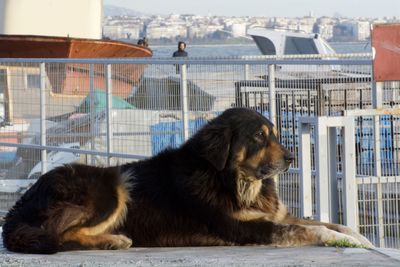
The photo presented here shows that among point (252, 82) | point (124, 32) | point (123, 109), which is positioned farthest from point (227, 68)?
point (124, 32)

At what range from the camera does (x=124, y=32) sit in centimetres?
12506

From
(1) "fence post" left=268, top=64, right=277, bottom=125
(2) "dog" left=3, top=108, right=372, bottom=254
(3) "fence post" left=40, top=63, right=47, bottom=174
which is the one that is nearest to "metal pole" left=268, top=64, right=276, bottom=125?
(1) "fence post" left=268, top=64, right=277, bottom=125

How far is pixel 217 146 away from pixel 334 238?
3.79 ft

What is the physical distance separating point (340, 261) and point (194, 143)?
184cm

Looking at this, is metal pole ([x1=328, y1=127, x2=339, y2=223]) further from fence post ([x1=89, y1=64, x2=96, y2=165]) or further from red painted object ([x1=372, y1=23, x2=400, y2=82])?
fence post ([x1=89, y1=64, x2=96, y2=165])

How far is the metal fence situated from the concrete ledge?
4.00 ft

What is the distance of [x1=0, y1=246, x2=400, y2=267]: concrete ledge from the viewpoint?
6605 mm

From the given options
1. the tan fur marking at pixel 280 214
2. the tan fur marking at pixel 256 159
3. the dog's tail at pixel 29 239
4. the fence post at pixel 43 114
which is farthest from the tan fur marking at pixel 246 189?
the fence post at pixel 43 114

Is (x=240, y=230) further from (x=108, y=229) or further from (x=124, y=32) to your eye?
(x=124, y=32)

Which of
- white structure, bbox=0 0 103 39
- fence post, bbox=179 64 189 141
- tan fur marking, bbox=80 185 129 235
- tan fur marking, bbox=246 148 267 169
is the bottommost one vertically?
tan fur marking, bbox=80 185 129 235

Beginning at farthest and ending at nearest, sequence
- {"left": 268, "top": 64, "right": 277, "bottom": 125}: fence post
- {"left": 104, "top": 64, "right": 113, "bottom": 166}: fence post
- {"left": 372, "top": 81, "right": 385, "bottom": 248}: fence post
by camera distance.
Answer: {"left": 104, "top": 64, "right": 113, "bottom": 166}: fence post → {"left": 268, "top": 64, "right": 277, "bottom": 125}: fence post → {"left": 372, "top": 81, "right": 385, "bottom": 248}: fence post

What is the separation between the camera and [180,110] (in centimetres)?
1176

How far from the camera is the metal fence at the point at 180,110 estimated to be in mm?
8781

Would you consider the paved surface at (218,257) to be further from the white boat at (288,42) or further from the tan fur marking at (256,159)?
the white boat at (288,42)
